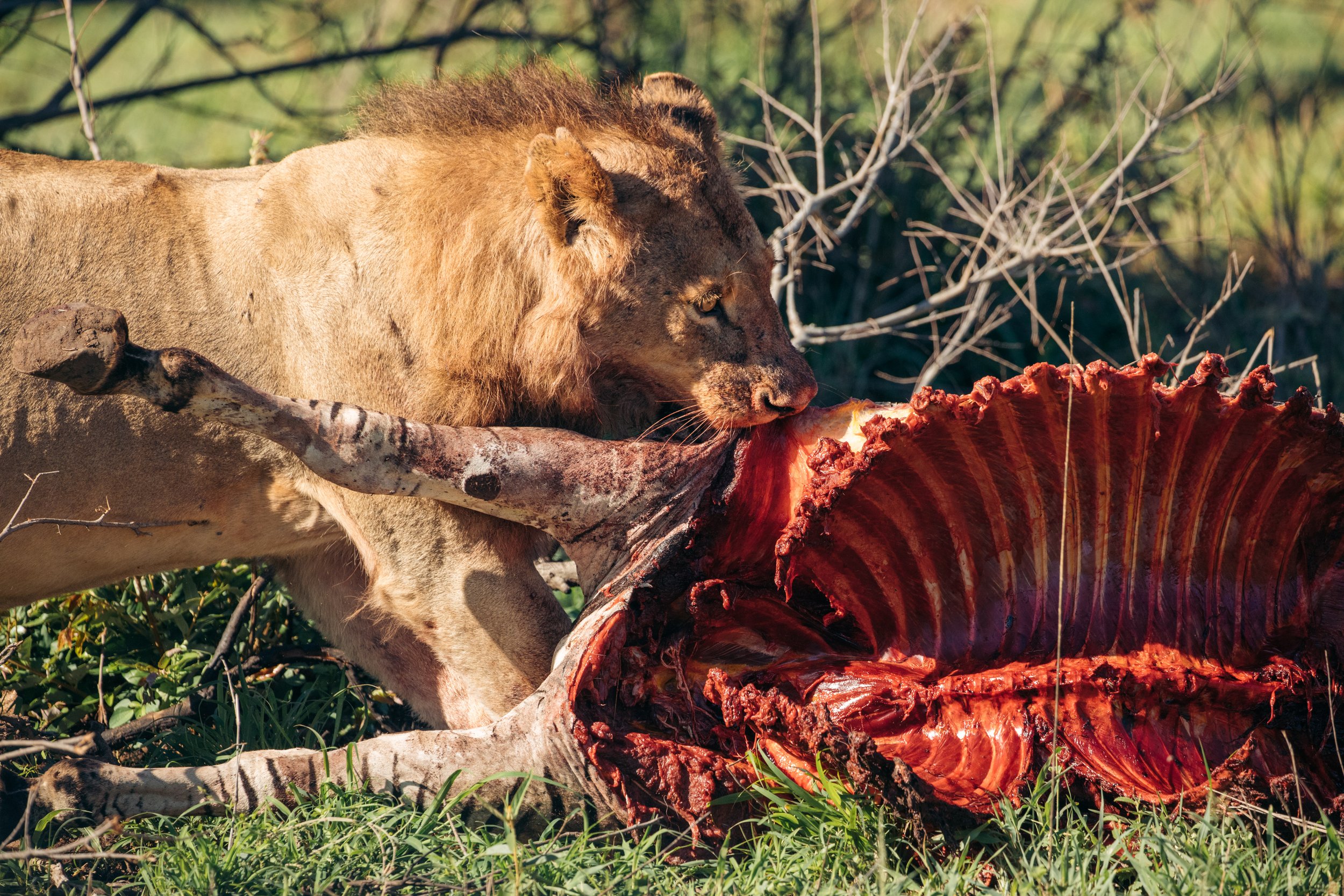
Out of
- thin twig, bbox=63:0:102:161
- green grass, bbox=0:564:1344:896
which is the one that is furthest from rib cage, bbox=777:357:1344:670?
thin twig, bbox=63:0:102:161

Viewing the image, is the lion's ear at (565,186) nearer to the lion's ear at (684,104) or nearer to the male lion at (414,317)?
the male lion at (414,317)

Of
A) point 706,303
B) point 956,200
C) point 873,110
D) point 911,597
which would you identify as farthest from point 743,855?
point 873,110

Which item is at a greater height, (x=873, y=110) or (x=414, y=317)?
(x=873, y=110)

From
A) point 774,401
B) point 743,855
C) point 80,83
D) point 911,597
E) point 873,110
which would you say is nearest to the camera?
point 743,855

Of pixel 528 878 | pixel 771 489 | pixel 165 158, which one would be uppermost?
pixel 165 158

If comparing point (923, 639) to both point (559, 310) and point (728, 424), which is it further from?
point (559, 310)

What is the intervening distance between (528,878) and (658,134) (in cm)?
183

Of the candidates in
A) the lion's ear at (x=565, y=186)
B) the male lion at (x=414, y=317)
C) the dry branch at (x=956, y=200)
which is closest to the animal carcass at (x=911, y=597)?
the male lion at (x=414, y=317)

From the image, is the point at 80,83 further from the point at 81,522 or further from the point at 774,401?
the point at 774,401

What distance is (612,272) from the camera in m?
3.01

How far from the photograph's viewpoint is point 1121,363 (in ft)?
19.2

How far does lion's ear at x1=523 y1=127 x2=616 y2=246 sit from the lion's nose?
57cm

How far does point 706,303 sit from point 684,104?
0.73 metres

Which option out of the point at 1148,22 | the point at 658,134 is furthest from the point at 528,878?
the point at 1148,22
